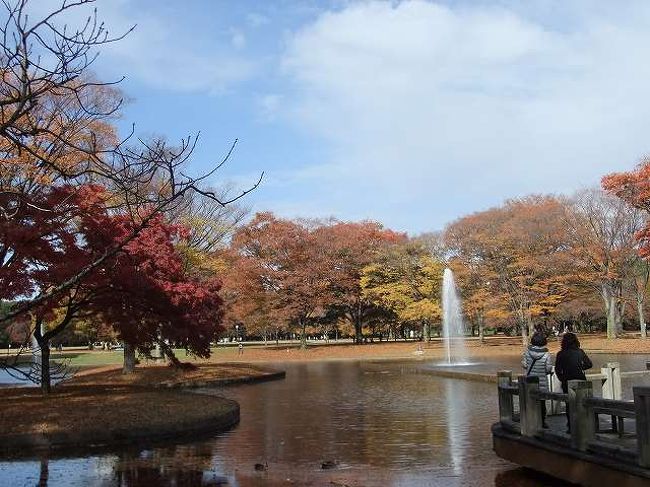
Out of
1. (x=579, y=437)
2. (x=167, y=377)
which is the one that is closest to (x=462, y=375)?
(x=167, y=377)

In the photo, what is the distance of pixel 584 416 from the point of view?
820 centimetres

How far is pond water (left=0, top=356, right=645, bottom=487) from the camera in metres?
9.57

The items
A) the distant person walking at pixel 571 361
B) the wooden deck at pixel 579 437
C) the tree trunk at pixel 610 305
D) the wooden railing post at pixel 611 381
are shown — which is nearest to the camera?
the wooden deck at pixel 579 437

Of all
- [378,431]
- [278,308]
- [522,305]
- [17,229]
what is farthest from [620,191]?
[17,229]

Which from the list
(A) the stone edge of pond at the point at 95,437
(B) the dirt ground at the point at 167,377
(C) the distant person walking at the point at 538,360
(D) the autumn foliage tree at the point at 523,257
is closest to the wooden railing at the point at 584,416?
(C) the distant person walking at the point at 538,360

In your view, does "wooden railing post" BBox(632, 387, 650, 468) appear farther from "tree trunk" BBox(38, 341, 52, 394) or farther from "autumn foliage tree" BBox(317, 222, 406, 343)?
"autumn foliage tree" BBox(317, 222, 406, 343)

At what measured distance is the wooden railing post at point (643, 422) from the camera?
6965 millimetres

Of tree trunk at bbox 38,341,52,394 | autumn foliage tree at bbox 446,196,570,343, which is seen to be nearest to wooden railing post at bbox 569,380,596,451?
tree trunk at bbox 38,341,52,394

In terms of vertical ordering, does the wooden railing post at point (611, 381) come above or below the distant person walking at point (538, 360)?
below

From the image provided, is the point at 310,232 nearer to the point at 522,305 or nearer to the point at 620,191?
the point at 522,305

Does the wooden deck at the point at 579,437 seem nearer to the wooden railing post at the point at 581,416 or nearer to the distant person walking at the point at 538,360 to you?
the wooden railing post at the point at 581,416

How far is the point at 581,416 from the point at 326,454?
15.8ft

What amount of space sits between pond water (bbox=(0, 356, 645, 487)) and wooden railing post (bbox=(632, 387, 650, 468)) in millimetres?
2150

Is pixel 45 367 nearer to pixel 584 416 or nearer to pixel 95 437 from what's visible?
pixel 95 437
